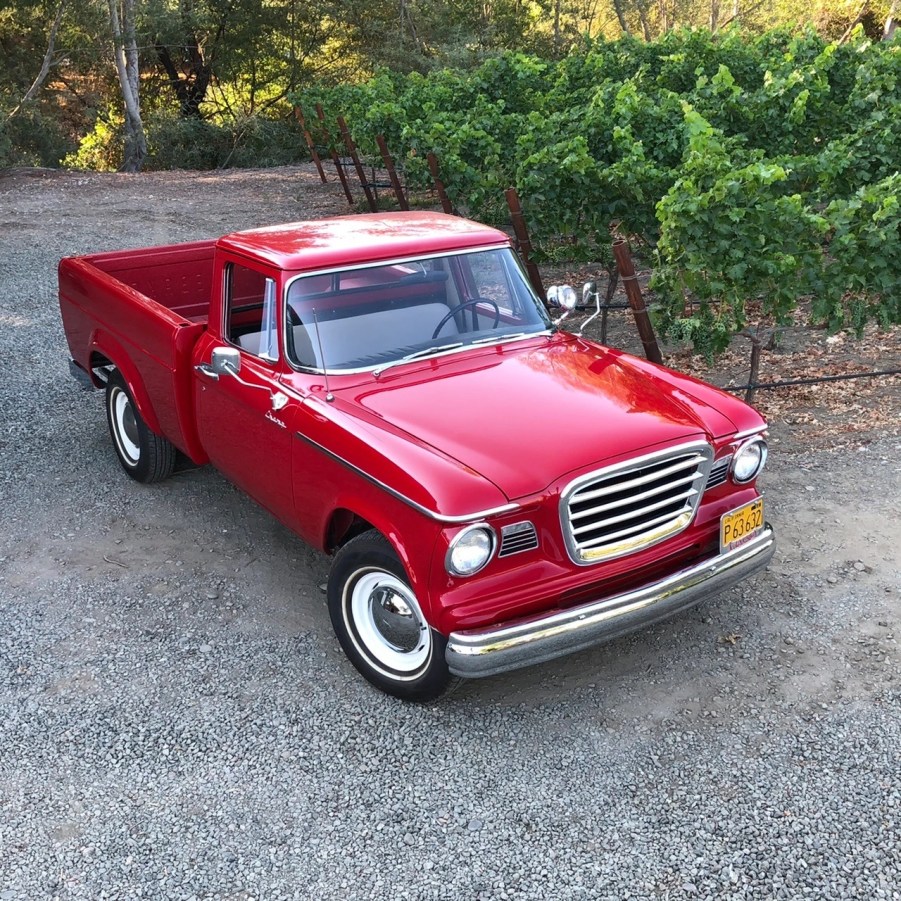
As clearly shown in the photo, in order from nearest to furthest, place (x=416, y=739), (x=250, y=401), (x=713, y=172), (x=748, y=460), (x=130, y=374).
Result: 1. (x=416, y=739)
2. (x=748, y=460)
3. (x=250, y=401)
4. (x=130, y=374)
5. (x=713, y=172)

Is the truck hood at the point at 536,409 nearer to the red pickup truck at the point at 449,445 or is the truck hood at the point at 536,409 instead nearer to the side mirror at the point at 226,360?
the red pickup truck at the point at 449,445

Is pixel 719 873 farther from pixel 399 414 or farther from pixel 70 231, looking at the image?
pixel 70 231

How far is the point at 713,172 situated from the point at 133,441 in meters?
4.37

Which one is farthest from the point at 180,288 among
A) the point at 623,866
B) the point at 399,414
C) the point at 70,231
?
the point at 70,231

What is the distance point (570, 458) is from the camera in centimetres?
349

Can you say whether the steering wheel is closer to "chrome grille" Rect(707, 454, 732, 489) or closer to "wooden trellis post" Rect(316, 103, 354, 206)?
"chrome grille" Rect(707, 454, 732, 489)

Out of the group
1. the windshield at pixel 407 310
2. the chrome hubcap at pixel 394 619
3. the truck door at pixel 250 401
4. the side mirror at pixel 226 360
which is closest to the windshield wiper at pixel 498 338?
the windshield at pixel 407 310

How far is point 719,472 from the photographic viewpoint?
3.89 m

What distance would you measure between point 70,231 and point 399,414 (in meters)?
12.5

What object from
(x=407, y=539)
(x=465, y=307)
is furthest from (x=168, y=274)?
(x=407, y=539)

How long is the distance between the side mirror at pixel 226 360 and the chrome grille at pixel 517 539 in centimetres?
165

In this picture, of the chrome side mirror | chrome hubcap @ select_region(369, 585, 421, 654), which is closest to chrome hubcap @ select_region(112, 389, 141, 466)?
chrome hubcap @ select_region(369, 585, 421, 654)

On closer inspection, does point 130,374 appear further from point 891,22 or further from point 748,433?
point 891,22

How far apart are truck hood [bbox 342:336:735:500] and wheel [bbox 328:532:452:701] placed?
1.77ft
